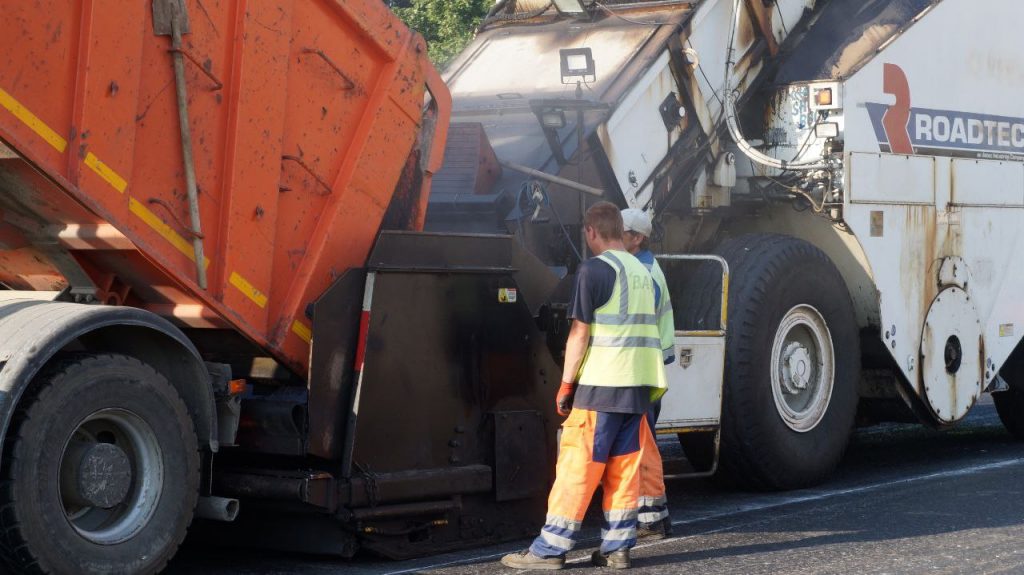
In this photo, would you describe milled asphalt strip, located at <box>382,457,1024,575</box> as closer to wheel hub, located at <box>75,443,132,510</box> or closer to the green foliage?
wheel hub, located at <box>75,443,132,510</box>

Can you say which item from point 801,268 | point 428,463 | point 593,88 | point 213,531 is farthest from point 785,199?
point 213,531

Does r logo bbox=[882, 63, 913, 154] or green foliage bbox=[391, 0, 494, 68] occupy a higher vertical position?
green foliage bbox=[391, 0, 494, 68]

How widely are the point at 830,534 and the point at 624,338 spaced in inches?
56.3

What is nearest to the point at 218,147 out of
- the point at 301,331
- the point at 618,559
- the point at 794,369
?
the point at 301,331

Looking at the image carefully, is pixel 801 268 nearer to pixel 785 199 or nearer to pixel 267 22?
pixel 785 199

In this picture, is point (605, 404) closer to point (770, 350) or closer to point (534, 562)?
point (534, 562)

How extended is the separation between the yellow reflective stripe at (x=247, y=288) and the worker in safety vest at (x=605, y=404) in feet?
3.88

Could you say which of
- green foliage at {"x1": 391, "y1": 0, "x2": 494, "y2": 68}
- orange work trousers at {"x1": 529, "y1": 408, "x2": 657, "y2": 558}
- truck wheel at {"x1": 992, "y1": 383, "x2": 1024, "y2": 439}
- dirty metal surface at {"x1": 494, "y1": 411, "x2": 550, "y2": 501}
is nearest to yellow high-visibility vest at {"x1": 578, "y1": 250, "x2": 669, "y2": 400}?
orange work trousers at {"x1": 529, "y1": 408, "x2": 657, "y2": 558}

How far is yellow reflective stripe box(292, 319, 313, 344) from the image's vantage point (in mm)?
5844

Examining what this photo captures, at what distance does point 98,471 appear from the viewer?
16.6ft

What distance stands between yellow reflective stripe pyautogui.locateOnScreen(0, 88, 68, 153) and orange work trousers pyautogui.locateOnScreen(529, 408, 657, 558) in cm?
216

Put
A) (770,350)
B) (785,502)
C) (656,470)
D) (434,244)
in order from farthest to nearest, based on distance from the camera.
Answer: (770,350) → (785,502) → (656,470) → (434,244)

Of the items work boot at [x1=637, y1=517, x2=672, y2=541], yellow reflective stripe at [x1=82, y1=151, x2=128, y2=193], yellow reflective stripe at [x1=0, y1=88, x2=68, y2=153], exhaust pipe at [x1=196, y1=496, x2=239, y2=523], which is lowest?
work boot at [x1=637, y1=517, x2=672, y2=541]

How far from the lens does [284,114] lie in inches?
229
